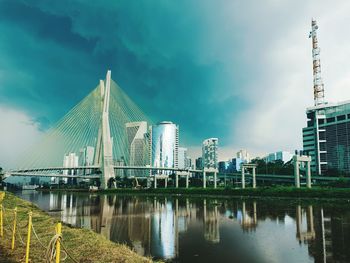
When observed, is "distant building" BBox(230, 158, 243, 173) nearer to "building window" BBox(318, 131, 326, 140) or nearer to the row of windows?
"building window" BBox(318, 131, 326, 140)

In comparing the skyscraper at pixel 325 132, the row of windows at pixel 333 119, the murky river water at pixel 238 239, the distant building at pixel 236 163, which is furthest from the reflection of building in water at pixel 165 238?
the distant building at pixel 236 163

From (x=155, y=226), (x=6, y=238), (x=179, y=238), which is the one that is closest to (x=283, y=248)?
(x=179, y=238)

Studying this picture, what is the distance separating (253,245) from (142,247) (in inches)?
203

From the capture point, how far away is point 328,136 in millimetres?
107000

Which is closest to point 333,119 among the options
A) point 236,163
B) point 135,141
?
point 135,141

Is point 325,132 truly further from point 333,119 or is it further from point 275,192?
point 275,192

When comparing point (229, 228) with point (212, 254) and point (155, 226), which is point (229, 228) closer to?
point (155, 226)

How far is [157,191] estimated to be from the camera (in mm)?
71750

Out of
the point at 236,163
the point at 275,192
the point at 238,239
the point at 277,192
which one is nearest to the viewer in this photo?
the point at 238,239

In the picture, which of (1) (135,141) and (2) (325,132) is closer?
(2) (325,132)

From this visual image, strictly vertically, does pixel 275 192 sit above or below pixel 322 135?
below

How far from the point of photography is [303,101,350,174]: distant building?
100 m

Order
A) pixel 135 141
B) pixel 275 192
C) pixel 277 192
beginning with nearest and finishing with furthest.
Result: pixel 277 192, pixel 275 192, pixel 135 141

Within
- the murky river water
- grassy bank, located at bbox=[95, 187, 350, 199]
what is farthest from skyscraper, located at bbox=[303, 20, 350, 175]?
the murky river water
